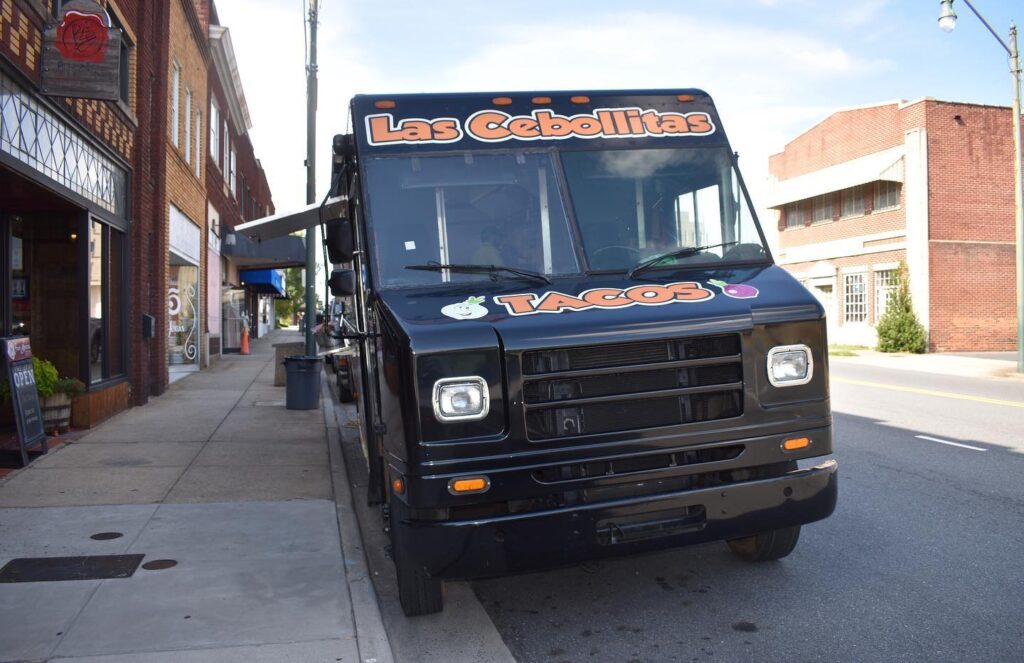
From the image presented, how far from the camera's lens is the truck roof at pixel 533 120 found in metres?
4.89

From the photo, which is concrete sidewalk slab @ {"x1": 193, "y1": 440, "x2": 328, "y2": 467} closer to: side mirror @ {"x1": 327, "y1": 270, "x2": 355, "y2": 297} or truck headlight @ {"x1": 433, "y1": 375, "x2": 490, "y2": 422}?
side mirror @ {"x1": 327, "y1": 270, "x2": 355, "y2": 297}

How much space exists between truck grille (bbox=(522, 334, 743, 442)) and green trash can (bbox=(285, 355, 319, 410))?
919 cm

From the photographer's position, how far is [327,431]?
412 inches

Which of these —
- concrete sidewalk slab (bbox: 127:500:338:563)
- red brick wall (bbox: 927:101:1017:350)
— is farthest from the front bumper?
red brick wall (bbox: 927:101:1017:350)

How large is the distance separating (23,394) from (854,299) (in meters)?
28.1

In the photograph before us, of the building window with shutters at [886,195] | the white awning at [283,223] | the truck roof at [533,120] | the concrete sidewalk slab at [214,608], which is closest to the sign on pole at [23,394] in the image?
the white awning at [283,223]

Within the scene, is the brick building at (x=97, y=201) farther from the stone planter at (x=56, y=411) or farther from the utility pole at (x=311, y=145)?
the utility pole at (x=311, y=145)

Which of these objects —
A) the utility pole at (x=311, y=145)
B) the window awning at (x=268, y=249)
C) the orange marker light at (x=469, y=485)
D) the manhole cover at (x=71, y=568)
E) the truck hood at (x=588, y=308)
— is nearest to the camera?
the orange marker light at (x=469, y=485)

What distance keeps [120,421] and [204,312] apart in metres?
10.1

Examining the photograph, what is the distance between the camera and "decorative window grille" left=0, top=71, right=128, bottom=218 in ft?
24.1

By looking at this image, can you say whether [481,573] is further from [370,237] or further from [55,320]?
[55,320]

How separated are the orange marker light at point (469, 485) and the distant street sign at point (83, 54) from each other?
6286 millimetres

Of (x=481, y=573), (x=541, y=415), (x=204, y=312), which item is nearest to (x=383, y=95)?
(x=541, y=415)

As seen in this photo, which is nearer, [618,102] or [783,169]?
[618,102]
